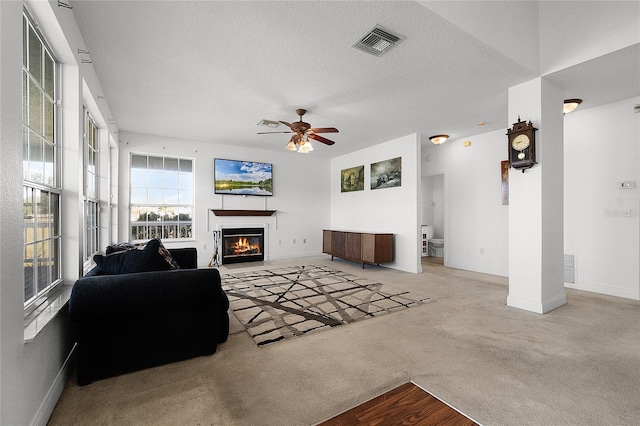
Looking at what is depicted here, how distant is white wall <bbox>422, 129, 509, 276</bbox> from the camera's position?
17.3 ft

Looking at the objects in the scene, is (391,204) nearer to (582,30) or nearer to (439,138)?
(439,138)

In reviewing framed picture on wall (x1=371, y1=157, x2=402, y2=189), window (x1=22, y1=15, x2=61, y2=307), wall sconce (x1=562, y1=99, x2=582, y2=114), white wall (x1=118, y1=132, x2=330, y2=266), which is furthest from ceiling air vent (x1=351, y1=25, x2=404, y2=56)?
white wall (x1=118, y1=132, x2=330, y2=266)

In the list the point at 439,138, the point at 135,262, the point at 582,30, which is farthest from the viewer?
the point at 439,138

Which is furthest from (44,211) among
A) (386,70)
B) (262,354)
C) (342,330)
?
(386,70)

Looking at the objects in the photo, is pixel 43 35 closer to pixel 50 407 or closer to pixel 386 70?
pixel 50 407

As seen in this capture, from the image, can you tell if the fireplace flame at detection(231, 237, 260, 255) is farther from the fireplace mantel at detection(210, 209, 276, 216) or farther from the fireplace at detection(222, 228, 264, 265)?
the fireplace mantel at detection(210, 209, 276, 216)

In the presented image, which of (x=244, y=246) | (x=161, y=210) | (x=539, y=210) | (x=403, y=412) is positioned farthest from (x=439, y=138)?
(x=161, y=210)

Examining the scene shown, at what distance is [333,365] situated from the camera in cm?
214

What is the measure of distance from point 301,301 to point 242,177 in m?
4.01

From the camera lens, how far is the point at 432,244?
775 cm

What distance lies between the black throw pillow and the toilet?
22.1 feet

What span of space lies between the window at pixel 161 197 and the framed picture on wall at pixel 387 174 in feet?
13.7

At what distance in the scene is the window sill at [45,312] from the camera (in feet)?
4.78

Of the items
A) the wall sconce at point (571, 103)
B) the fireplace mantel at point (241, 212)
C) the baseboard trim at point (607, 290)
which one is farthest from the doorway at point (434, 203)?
the fireplace mantel at point (241, 212)
